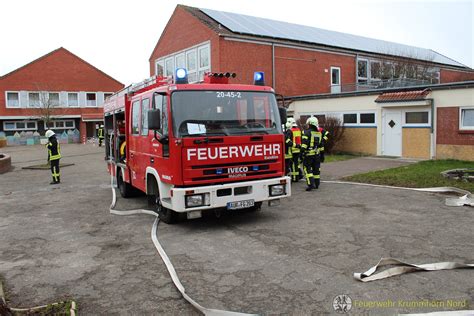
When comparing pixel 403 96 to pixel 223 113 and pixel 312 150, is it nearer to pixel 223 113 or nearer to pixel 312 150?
pixel 312 150

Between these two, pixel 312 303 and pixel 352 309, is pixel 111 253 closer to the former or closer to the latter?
pixel 312 303

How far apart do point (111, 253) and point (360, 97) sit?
49.6ft

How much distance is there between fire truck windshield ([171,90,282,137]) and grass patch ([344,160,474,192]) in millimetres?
5281

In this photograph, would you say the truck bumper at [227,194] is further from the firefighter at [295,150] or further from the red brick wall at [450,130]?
the red brick wall at [450,130]

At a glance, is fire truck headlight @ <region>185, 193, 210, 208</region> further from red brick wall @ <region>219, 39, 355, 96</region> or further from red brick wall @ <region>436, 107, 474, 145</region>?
red brick wall @ <region>219, 39, 355, 96</region>

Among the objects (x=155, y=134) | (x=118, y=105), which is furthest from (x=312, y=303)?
(x=118, y=105)

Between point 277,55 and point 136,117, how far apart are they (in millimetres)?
18710

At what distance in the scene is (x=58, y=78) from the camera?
46406 millimetres

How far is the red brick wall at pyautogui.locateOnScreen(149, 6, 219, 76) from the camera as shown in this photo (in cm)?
2400

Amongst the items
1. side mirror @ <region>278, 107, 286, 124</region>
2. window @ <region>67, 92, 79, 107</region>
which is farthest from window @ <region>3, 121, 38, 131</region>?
side mirror @ <region>278, 107, 286, 124</region>

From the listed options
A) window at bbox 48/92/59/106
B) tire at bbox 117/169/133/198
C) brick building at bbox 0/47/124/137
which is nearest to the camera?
tire at bbox 117/169/133/198

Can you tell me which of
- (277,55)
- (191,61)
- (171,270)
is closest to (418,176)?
(171,270)

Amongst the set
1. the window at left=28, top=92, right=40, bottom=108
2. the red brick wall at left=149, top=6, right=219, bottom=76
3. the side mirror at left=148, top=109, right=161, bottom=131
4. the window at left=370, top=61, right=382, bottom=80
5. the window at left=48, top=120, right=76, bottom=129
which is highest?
the red brick wall at left=149, top=6, right=219, bottom=76

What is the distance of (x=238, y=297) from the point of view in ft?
14.9
